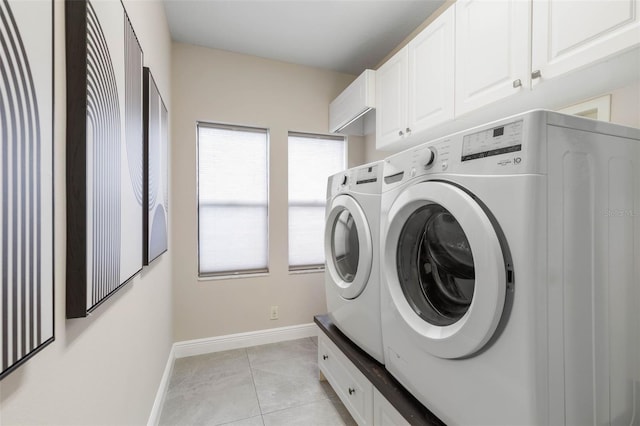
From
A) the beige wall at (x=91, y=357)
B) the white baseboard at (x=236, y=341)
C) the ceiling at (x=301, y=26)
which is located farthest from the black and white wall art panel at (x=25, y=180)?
the white baseboard at (x=236, y=341)

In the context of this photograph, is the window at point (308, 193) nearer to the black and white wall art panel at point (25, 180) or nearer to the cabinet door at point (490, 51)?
the cabinet door at point (490, 51)

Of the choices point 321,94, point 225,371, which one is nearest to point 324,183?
point 321,94

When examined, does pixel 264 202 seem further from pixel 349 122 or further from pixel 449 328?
pixel 449 328

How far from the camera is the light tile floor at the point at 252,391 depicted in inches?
66.7

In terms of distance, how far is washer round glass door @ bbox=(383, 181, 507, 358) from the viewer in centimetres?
79

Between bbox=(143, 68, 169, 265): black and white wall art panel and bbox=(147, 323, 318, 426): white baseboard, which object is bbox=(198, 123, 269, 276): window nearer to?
bbox=(147, 323, 318, 426): white baseboard

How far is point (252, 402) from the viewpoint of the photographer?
183cm

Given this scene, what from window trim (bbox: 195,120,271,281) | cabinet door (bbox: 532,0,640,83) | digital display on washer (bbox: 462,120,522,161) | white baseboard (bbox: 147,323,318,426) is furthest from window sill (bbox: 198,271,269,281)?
cabinet door (bbox: 532,0,640,83)

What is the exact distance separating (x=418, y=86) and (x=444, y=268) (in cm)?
126

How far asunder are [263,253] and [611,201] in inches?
96.1

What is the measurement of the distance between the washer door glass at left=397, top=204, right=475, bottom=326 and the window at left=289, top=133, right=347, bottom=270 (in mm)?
1759

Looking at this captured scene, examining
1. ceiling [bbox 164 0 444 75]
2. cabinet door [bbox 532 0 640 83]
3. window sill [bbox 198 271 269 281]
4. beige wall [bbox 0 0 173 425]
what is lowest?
window sill [bbox 198 271 269 281]

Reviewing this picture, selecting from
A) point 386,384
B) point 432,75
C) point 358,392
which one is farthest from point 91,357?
point 432,75

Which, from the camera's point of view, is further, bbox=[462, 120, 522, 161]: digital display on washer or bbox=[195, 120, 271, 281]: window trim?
bbox=[195, 120, 271, 281]: window trim
